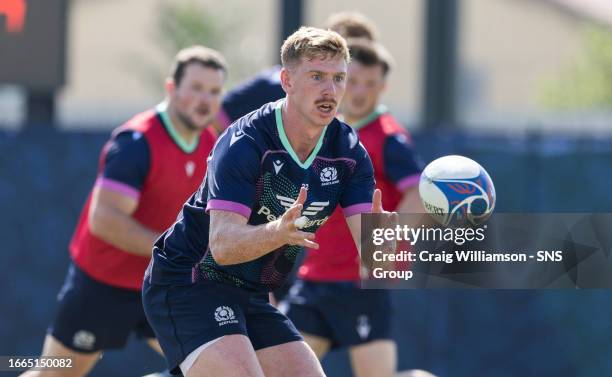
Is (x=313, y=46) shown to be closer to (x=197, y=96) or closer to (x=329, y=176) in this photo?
(x=329, y=176)

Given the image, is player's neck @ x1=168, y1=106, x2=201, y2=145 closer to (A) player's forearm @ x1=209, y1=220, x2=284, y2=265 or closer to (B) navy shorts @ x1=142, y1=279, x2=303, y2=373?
(B) navy shorts @ x1=142, y1=279, x2=303, y2=373

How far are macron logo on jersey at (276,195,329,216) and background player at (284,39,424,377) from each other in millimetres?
1918

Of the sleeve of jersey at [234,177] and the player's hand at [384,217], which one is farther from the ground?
the sleeve of jersey at [234,177]

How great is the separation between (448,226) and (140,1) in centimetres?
3413

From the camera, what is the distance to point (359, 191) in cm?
561

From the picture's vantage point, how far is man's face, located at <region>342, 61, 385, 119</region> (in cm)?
747

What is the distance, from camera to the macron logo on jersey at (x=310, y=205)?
540 centimetres

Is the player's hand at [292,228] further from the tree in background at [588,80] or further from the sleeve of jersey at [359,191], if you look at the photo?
the tree in background at [588,80]

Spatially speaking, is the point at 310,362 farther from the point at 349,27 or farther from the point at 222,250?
the point at 349,27

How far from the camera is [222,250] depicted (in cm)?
511

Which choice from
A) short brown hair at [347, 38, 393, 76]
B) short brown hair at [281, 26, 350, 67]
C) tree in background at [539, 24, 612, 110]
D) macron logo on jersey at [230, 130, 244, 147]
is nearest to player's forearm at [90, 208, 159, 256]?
short brown hair at [347, 38, 393, 76]

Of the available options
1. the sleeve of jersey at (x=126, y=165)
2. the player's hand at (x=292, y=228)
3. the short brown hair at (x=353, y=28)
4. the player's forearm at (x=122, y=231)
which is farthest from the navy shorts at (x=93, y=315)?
the player's hand at (x=292, y=228)

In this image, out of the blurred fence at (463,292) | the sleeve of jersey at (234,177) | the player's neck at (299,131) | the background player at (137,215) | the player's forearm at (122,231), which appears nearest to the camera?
the sleeve of jersey at (234,177)

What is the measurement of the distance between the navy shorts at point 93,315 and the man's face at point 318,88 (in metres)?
2.48
